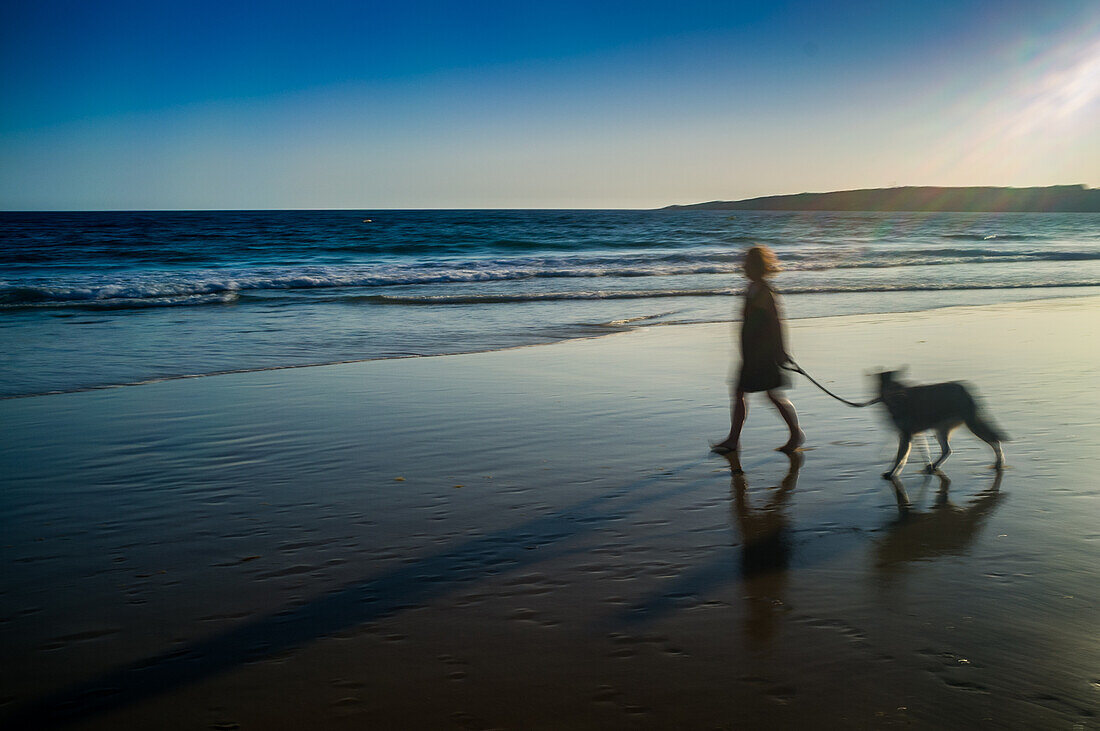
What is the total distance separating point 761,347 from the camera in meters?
6.36

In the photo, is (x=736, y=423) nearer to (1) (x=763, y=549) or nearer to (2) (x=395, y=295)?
(1) (x=763, y=549)

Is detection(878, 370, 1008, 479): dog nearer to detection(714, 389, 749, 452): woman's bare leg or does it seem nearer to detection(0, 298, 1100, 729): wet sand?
detection(0, 298, 1100, 729): wet sand

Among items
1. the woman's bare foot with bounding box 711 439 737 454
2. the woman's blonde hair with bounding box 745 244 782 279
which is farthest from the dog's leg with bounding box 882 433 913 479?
the woman's blonde hair with bounding box 745 244 782 279

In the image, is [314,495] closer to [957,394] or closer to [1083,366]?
[957,394]

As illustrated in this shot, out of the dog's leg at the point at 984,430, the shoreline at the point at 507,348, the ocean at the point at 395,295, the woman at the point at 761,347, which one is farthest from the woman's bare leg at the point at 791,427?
the ocean at the point at 395,295

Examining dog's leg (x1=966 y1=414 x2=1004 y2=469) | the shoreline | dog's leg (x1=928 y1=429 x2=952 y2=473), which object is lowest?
the shoreline

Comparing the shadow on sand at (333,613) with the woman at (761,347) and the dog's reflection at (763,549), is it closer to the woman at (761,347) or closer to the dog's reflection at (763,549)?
the dog's reflection at (763,549)

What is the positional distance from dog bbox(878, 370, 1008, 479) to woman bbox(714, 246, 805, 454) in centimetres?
89

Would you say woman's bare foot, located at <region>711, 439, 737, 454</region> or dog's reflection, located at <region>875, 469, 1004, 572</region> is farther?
woman's bare foot, located at <region>711, 439, 737, 454</region>

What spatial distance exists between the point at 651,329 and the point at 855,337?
316 centimetres

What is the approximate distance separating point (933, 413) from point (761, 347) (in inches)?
54.3

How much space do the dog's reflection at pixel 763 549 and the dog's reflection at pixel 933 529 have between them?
49 cm

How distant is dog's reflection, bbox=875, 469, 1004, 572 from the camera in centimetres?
414

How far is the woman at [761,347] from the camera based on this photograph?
6254mm
